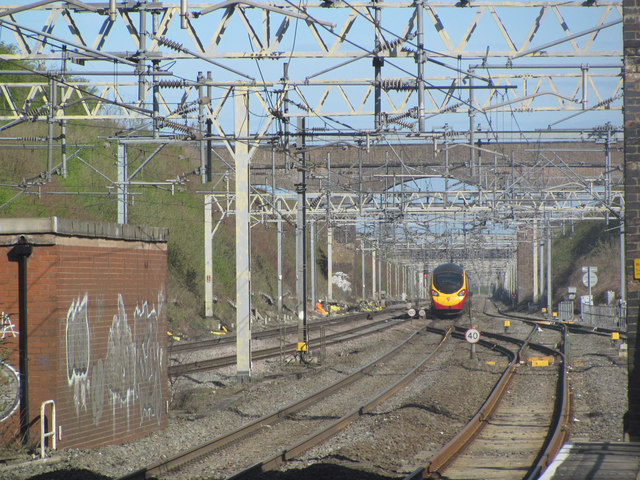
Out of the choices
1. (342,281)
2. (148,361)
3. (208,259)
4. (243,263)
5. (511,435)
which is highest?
(243,263)

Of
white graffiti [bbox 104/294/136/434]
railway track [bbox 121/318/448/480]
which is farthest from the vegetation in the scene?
white graffiti [bbox 104/294/136/434]

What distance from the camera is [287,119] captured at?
722 inches

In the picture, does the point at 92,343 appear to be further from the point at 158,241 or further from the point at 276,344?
the point at 276,344

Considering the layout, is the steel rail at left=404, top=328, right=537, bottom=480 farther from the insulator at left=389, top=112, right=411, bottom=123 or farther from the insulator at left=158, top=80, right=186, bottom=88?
the insulator at left=158, top=80, right=186, bottom=88

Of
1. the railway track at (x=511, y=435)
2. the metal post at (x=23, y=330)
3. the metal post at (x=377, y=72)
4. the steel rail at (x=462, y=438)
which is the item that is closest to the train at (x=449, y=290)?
the railway track at (x=511, y=435)

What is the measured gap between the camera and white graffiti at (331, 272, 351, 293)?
7488 centimetres

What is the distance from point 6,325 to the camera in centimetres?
1018

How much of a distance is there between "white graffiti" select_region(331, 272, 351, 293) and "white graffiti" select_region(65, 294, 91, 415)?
63.7 meters

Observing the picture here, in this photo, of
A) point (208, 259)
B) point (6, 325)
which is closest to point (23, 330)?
point (6, 325)

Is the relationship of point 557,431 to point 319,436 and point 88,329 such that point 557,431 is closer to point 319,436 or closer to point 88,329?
point 319,436

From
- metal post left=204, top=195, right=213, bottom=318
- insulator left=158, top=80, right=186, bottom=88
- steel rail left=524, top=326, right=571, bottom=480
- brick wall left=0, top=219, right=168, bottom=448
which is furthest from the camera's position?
metal post left=204, top=195, right=213, bottom=318

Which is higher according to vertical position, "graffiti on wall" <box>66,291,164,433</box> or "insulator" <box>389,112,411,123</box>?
"insulator" <box>389,112,411,123</box>

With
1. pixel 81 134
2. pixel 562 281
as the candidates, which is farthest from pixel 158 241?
pixel 562 281

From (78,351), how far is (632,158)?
27.0 ft
